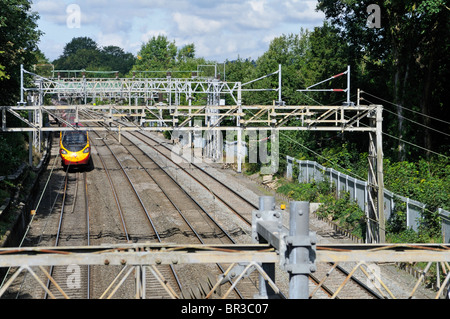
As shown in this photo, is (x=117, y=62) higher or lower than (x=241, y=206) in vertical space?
higher

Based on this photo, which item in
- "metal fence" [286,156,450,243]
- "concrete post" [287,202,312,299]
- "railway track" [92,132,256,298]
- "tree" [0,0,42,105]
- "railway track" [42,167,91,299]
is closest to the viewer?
"concrete post" [287,202,312,299]

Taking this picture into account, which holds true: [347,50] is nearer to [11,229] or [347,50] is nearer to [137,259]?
[11,229]

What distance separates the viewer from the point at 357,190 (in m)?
22.6

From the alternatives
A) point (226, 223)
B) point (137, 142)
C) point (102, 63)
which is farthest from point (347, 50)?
point (102, 63)

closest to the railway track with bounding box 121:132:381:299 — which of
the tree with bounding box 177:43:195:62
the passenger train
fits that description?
the passenger train

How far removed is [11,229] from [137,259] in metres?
13.7

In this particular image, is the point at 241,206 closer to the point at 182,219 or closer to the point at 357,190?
the point at 182,219

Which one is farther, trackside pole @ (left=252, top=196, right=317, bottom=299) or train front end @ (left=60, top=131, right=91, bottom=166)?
train front end @ (left=60, top=131, right=91, bottom=166)

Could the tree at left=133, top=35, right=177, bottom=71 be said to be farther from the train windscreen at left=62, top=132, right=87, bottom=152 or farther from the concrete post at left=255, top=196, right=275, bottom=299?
the concrete post at left=255, top=196, right=275, bottom=299

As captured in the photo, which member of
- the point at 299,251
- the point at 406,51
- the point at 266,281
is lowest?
the point at 266,281

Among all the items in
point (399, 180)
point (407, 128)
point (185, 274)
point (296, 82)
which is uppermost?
point (296, 82)

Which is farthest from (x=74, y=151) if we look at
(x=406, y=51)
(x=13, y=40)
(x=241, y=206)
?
(x=406, y=51)

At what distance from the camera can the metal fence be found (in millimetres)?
17695
